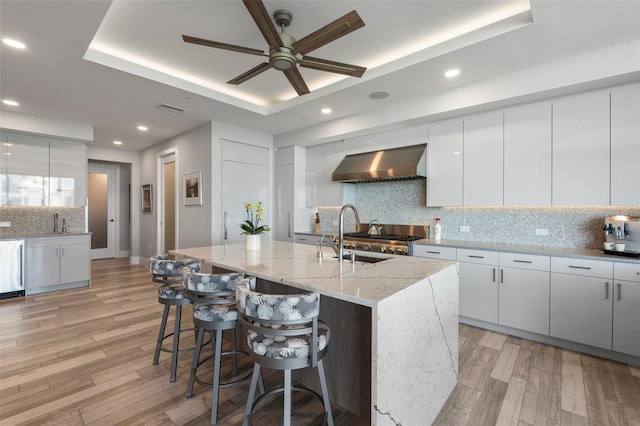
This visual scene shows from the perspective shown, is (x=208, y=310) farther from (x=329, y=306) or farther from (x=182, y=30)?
(x=182, y=30)

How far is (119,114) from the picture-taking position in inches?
169

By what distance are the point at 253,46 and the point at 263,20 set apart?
1.15 meters

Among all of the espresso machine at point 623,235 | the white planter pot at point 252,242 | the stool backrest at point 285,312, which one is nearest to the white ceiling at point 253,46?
the espresso machine at point 623,235

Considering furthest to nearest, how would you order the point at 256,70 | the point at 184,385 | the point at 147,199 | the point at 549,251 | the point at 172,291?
the point at 147,199 < the point at 549,251 < the point at 256,70 < the point at 172,291 < the point at 184,385

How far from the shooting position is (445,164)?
370 cm

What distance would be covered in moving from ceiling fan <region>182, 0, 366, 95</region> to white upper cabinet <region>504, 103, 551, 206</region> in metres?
1.97

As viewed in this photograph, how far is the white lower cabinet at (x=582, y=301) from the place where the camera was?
252cm

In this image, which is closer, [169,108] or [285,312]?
[285,312]

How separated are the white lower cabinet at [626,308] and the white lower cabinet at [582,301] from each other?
0.04 metres

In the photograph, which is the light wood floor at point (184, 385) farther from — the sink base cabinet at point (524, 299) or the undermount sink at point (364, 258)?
the undermount sink at point (364, 258)

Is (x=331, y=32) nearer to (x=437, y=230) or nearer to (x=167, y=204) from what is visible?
(x=437, y=230)

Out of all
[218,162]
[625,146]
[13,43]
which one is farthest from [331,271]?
[218,162]


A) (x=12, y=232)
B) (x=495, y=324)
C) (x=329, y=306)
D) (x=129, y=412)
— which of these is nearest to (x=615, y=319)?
(x=495, y=324)

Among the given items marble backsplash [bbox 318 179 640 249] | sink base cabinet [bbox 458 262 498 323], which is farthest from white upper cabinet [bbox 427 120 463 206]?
sink base cabinet [bbox 458 262 498 323]
